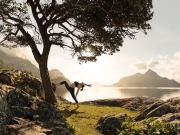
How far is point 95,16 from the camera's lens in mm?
16969

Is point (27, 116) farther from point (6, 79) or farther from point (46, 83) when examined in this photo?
point (6, 79)

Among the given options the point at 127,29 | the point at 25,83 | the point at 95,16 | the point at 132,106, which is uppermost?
the point at 95,16

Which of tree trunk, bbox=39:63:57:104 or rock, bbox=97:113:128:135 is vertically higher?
tree trunk, bbox=39:63:57:104

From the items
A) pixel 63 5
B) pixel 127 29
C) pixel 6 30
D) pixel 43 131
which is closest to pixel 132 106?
pixel 127 29

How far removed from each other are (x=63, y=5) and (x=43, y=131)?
12254mm

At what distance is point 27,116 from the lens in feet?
26.6

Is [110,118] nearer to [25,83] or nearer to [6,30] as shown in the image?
[25,83]

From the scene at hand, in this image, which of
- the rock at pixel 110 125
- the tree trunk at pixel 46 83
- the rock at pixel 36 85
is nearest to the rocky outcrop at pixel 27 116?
the rock at pixel 110 125

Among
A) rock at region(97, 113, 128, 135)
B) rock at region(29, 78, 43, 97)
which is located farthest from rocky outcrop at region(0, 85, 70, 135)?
rock at region(29, 78, 43, 97)

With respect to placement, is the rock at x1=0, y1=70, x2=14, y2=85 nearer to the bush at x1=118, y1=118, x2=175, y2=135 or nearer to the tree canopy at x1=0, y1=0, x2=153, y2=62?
the tree canopy at x1=0, y1=0, x2=153, y2=62

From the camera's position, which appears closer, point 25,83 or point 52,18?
point 52,18

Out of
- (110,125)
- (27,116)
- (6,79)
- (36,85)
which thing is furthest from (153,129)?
(36,85)

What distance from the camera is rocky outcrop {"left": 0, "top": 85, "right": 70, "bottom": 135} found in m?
6.58

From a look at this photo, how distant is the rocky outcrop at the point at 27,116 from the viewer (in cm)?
658
